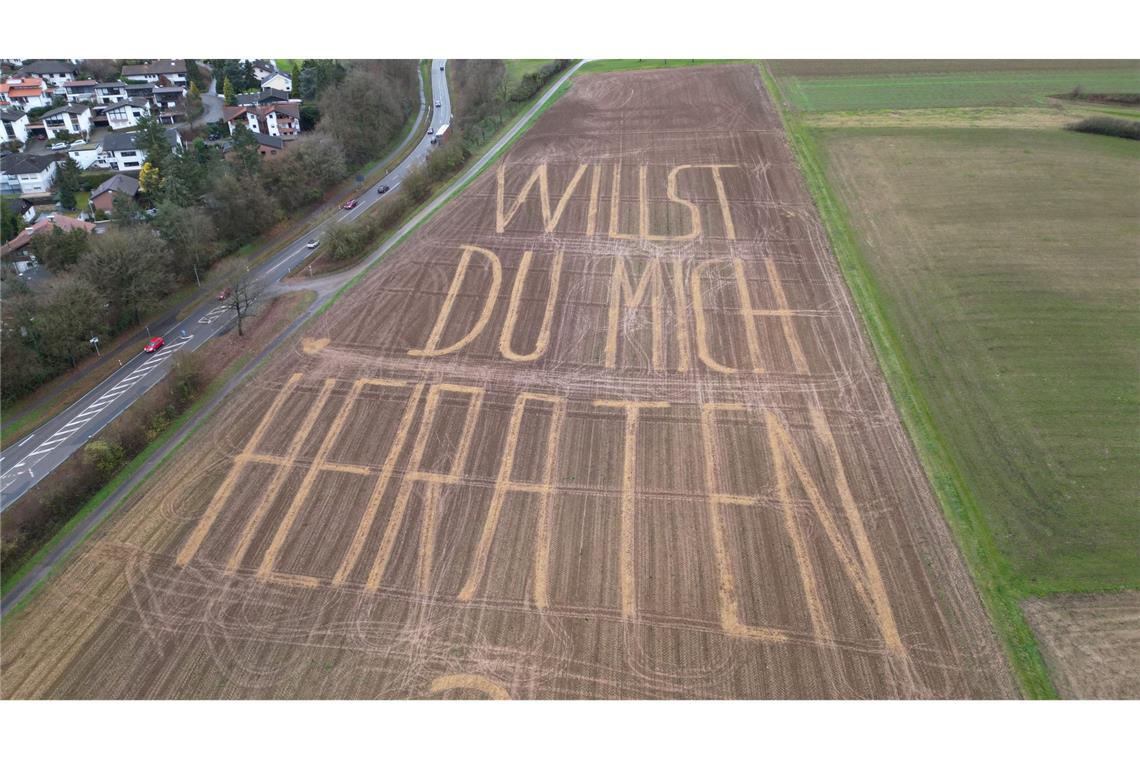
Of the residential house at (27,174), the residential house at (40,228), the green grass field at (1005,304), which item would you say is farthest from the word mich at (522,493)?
the residential house at (27,174)

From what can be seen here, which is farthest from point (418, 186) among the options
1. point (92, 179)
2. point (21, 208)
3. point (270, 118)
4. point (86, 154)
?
point (86, 154)

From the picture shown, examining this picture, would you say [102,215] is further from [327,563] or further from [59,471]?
[327,563]

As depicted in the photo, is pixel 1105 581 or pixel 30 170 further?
pixel 30 170

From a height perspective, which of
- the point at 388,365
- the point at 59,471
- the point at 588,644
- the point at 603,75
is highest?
A: the point at 603,75

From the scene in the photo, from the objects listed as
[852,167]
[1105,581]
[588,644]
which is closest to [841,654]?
[588,644]

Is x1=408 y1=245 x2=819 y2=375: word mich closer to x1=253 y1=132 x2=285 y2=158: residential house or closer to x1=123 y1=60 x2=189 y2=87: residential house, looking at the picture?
x1=253 y1=132 x2=285 y2=158: residential house

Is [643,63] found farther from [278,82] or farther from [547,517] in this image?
[547,517]
